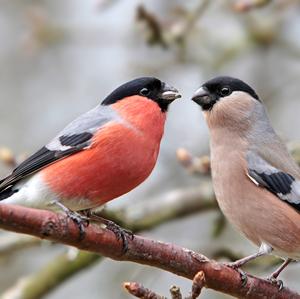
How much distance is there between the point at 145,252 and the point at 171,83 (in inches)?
145

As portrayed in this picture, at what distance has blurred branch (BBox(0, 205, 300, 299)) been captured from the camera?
11.3 ft

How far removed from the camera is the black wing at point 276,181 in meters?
4.94

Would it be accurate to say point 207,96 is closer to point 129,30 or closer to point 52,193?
point 52,193

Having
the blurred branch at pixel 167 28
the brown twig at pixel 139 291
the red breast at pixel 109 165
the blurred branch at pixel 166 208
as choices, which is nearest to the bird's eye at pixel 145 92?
the red breast at pixel 109 165

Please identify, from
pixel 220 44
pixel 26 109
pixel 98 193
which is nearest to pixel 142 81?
pixel 98 193

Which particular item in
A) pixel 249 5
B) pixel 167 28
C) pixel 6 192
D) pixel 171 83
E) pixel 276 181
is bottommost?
pixel 276 181

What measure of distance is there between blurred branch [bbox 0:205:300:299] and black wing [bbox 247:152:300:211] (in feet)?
2.24

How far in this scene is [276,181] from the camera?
4.99 m

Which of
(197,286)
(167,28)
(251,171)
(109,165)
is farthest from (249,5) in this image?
(197,286)

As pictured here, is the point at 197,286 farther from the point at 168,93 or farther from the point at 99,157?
the point at 168,93

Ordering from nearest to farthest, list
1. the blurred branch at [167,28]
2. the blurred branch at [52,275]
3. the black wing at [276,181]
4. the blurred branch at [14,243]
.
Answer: the black wing at [276,181] < the blurred branch at [52,275] < the blurred branch at [14,243] < the blurred branch at [167,28]

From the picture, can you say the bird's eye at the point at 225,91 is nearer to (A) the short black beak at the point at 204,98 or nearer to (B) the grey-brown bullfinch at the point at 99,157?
(A) the short black beak at the point at 204,98

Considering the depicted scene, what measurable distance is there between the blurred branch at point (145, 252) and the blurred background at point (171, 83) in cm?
145

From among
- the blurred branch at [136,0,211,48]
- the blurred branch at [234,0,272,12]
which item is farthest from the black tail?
the blurred branch at [234,0,272,12]
